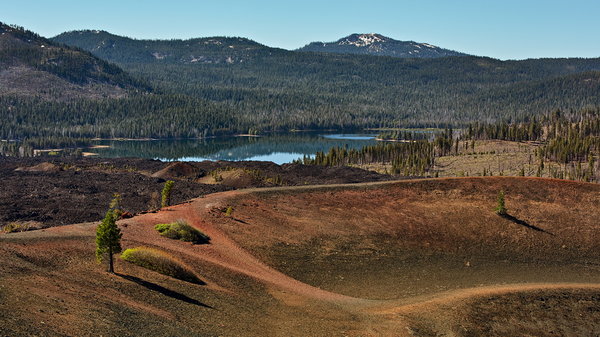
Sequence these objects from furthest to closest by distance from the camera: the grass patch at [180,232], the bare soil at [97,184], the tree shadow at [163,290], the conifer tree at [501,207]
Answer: the bare soil at [97,184] < the conifer tree at [501,207] < the grass patch at [180,232] < the tree shadow at [163,290]

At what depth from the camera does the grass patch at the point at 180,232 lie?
5475cm

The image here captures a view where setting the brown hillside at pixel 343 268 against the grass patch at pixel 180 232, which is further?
the grass patch at pixel 180 232

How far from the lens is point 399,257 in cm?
6238

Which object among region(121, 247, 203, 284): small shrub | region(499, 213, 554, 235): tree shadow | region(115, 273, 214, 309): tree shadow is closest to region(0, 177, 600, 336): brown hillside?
region(115, 273, 214, 309): tree shadow

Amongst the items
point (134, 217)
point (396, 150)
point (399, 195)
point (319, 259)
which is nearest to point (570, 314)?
point (319, 259)

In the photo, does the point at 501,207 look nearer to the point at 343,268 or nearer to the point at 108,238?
the point at 343,268

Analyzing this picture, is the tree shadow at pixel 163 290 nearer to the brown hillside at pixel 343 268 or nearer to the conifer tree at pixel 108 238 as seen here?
the brown hillside at pixel 343 268

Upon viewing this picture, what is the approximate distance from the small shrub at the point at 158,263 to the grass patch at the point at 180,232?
10377 millimetres

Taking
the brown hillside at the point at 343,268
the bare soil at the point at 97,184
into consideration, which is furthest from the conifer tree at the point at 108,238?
the bare soil at the point at 97,184

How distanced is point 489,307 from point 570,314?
691 cm

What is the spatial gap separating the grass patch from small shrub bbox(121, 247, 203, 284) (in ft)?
34.0

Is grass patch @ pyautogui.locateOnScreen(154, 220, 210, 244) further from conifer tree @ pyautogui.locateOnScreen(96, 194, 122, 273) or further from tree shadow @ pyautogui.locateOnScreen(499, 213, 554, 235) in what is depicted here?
tree shadow @ pyautogui.locateOnScreen(499, 213, 554, 235)

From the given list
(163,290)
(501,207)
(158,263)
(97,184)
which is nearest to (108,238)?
(158,263)

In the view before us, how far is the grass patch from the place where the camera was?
54.8 metres
